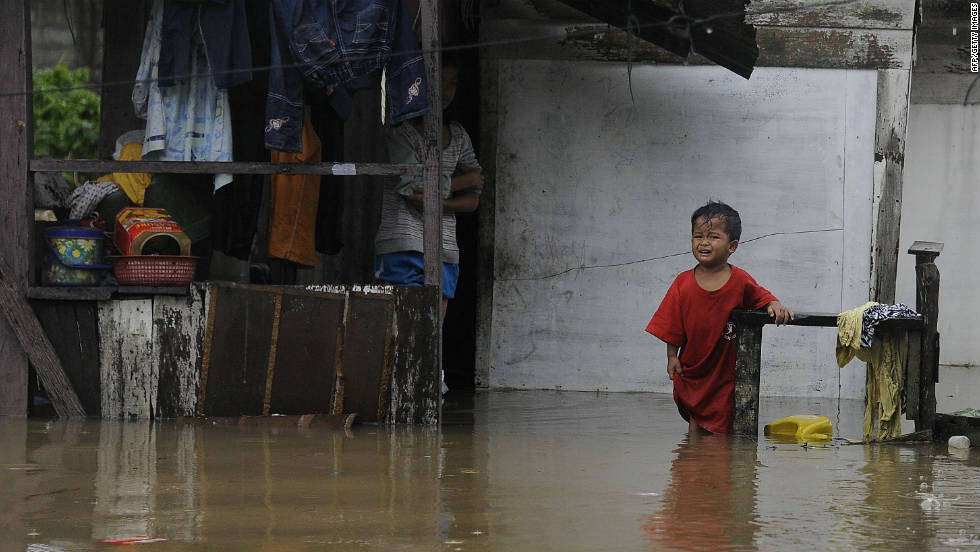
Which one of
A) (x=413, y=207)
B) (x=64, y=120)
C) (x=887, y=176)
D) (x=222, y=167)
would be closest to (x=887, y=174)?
(x=887, y=176)

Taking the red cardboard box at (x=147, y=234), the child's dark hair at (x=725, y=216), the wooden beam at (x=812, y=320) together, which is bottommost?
the wooden beam at (x=812, y=320)

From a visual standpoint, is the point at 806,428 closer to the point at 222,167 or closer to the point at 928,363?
the point at 928,363

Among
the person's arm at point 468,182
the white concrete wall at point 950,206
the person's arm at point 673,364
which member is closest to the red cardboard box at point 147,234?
the person's arm at point 468,182

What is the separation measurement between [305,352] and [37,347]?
5.01 ft

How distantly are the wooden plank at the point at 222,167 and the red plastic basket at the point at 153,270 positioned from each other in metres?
0.49

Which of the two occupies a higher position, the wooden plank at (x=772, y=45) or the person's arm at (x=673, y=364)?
the wooden plank at (x=772, y=45)

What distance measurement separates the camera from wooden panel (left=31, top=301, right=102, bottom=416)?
6.98 metres

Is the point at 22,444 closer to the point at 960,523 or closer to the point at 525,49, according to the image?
the point at 960,523

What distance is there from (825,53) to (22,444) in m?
6.05

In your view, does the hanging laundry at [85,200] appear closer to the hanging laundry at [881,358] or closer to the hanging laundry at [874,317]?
the hanging laundry at [881,358]

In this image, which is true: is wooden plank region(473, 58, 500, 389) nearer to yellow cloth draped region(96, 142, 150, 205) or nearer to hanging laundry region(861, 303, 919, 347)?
yellow cloth draped region(96, 142, 150, 205)

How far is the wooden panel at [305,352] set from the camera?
6812mm

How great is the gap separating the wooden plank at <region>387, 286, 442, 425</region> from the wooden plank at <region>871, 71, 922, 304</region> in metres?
3.67

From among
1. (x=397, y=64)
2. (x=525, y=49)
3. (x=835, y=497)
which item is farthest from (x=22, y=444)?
(x=525, y=49)
